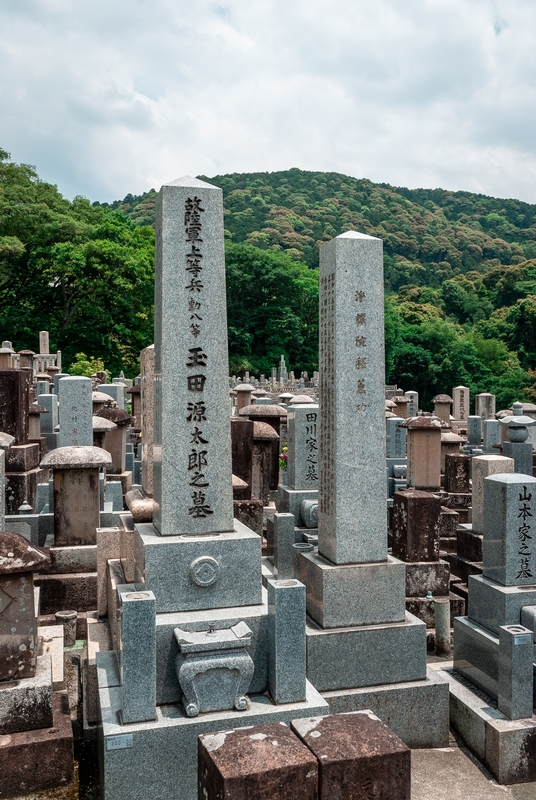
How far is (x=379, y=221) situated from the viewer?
277 feet

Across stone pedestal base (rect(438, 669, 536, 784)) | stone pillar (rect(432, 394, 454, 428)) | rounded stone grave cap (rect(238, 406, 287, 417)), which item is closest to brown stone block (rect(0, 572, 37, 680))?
stone pedestal base (rect(438, 669, 536, 784))

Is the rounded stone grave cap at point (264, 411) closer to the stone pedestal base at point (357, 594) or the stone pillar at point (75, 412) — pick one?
the stone pillar at point (75, 412)

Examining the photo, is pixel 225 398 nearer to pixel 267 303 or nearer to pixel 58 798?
pixel 58 798

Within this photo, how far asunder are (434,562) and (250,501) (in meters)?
3.29

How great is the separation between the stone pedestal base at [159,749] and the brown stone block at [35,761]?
413 mm

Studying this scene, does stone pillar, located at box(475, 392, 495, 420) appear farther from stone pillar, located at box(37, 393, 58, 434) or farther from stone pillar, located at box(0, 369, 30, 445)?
stone pillar, located at box(0, 369, 30, 445)

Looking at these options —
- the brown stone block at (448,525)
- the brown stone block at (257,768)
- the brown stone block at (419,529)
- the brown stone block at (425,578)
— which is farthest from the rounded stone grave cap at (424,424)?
the brown stone block at (257,768)

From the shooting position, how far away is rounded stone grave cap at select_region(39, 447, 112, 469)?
7.62 m

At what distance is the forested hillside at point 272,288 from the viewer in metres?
29.8

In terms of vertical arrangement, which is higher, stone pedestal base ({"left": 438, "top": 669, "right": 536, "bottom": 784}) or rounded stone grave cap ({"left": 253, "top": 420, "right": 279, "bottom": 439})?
rounded stone grave cap ({"left": 253, "top": 420, "right": 279, "bottom": 439})

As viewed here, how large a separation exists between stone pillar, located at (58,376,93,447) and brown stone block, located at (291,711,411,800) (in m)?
8.07

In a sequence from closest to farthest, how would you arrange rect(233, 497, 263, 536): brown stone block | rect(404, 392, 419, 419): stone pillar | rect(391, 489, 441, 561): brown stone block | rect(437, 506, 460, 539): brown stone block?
rect(391, 489, 441, 561): brown stone block < rect(233, 497, 263, 536): brown stone block < rect(437, 506, 460, 539): brown stone block < rect(404, 392, 419, 419): stone pillar

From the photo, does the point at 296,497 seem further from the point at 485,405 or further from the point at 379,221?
the point at 379,221

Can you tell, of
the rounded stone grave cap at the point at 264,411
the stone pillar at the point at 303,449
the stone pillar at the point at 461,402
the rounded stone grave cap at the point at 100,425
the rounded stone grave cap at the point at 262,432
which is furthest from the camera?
the stone pillar at the point at 461,402
